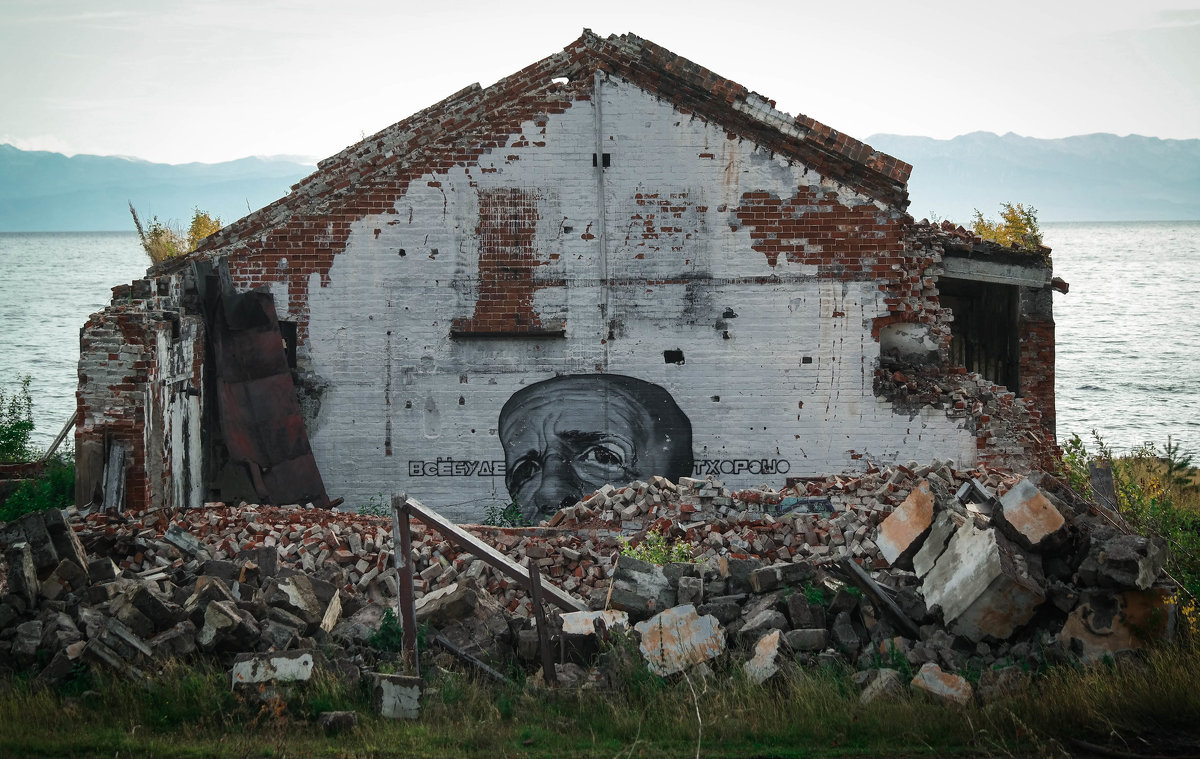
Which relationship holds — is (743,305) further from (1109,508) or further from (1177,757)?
(1177,757)

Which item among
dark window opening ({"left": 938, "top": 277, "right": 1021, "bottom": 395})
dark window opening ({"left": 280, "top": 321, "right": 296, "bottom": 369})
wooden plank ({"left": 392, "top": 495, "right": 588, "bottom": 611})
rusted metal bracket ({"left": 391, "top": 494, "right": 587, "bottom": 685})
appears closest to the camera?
rusted metal bracket ({"left": 391, "top": 494, "right": 587, "bottom": 685})

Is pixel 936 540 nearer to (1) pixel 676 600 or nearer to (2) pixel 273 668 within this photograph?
(1) pixel 676 600

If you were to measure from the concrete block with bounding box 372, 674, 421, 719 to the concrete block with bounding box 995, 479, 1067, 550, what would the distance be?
4383 millimetres

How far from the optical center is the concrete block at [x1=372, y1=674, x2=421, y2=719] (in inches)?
266

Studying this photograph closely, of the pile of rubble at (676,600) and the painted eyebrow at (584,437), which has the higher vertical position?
the painted eyebrow at (584,437)

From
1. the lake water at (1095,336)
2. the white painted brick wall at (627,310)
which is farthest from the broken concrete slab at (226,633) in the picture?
the lake water at (1095,336)

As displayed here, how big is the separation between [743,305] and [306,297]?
5419mm

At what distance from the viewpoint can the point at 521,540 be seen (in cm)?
972

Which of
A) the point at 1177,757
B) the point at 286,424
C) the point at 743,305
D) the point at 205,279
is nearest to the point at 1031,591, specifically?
the point at 1177,757

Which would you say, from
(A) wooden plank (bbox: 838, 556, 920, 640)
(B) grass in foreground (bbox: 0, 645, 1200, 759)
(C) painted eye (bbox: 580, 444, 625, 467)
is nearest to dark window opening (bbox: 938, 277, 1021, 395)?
(C) painted eye (bbox: 580, 444, 625, 467)

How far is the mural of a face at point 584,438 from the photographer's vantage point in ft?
43.0

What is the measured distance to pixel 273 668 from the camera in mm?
6879

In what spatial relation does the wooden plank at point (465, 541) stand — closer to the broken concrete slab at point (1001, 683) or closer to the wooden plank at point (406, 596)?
the wooden plank at point (406, 596)

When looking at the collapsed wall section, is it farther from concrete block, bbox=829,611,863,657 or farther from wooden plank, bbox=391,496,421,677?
concrete block, bbox=829,611,863,657
